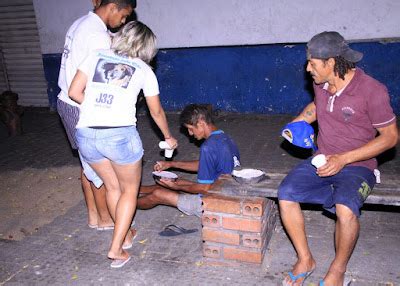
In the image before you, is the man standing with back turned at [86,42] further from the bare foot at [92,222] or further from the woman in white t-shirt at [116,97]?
the bare foot at [92,222]

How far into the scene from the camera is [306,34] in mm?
7863

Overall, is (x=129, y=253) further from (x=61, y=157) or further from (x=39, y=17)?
(x=39, y=17)

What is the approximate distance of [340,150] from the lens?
10.9 feet

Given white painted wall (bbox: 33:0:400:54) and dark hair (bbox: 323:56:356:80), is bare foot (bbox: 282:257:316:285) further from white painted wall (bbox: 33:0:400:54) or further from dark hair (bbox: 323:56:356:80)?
white painted wall (bbox: 33:0:400:54)

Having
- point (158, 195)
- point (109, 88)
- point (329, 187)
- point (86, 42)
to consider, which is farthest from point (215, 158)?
point (86, 42)

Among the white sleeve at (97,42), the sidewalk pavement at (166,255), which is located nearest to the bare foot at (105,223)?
the sidewalk pavement at (166,255)

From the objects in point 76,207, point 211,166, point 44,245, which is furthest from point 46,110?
point 211,166

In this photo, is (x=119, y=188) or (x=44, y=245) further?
(x=44, y=245)

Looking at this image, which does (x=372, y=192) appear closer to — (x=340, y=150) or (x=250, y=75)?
(x=340, y=150)

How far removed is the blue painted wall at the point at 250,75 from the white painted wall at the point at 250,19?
0.22 meters

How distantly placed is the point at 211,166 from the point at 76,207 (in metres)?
2.05

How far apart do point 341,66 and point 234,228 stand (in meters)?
1.55

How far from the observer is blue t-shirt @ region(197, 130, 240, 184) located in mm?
3660

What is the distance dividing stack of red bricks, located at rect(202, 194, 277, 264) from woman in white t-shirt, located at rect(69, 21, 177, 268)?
74cm
